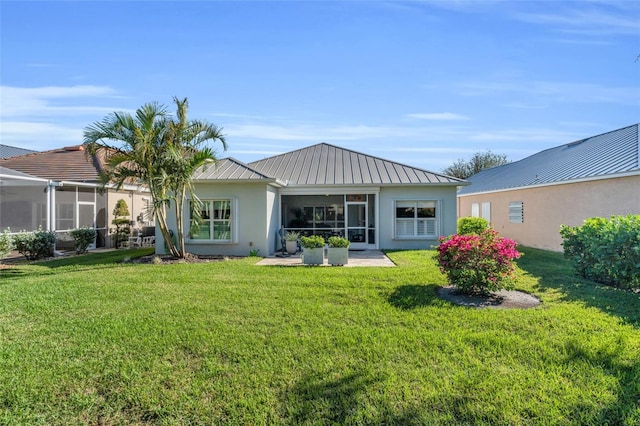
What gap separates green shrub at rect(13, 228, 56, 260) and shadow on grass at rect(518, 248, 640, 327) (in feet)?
53.5

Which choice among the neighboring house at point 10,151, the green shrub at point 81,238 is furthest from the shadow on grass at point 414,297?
the neighboring house at point 10,151

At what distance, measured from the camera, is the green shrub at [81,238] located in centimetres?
1488

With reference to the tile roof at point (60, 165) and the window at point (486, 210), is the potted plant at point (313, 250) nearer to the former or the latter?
the tile roof at point (60, 165)

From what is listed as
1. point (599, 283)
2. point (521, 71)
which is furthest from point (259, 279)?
point (521, 71)

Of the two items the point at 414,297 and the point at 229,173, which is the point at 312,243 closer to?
the point at 414,297

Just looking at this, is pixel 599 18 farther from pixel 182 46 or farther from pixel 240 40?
pixel 182 46

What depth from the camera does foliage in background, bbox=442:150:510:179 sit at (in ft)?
165

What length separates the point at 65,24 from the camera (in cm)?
947

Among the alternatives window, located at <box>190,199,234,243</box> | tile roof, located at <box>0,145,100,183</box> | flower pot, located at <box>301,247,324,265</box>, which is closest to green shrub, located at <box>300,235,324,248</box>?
flower pot, located at <box>301,247,324,265</box>

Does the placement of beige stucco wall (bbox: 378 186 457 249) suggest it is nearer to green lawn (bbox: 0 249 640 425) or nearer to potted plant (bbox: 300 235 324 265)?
potted plant (bbox: 300 235 324 265)

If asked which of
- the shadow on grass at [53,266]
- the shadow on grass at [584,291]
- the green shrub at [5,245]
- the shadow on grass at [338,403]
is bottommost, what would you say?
the shadow on grass at [338,403]

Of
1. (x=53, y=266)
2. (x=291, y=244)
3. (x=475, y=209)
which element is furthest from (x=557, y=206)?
(x=53, y=266)

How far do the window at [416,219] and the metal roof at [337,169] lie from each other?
1.09m

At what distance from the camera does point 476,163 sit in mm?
50781
